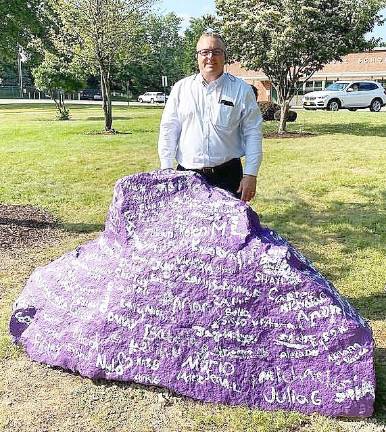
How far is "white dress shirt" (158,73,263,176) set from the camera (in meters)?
4.03

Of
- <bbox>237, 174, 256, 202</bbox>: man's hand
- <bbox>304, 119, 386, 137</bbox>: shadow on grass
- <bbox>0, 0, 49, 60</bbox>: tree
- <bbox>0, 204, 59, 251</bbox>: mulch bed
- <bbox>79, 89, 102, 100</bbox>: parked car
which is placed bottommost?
<bbox>0, 204, 59, 251</bbox>: mulch bed

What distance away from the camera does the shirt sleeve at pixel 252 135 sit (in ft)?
13.5

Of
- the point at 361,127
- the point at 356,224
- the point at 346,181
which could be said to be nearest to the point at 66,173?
the point at 346,181

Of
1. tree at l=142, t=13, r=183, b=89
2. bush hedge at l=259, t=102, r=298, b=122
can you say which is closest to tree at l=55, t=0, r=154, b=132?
bush hedge at l=259, t=102, r=298, b=122

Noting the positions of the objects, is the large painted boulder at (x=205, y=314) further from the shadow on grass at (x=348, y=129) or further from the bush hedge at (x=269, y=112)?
the bush hedge at (x=269, y=112)

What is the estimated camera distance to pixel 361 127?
773 inches

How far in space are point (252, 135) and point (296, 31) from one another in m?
12.9

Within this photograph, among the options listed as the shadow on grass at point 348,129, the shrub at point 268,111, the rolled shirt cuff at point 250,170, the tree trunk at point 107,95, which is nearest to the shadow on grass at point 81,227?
the rolled shirt cuff at point 250,170

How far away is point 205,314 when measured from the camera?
3607mm

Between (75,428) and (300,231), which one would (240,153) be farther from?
(300,231)

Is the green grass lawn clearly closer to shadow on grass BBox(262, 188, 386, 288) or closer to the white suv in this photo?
shadow on grass BBox(262, 188, 386, 288)

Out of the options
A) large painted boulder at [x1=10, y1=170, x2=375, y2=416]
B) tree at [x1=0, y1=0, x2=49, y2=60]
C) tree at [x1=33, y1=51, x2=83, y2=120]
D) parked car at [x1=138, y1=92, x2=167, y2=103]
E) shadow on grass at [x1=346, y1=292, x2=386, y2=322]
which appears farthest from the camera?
parked car at [x1=138, y1=92, x2=167, y2=103]

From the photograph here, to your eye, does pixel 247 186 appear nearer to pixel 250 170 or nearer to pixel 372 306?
pixel 250 170

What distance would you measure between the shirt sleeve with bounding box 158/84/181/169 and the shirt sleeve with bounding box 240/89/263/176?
46 cm
